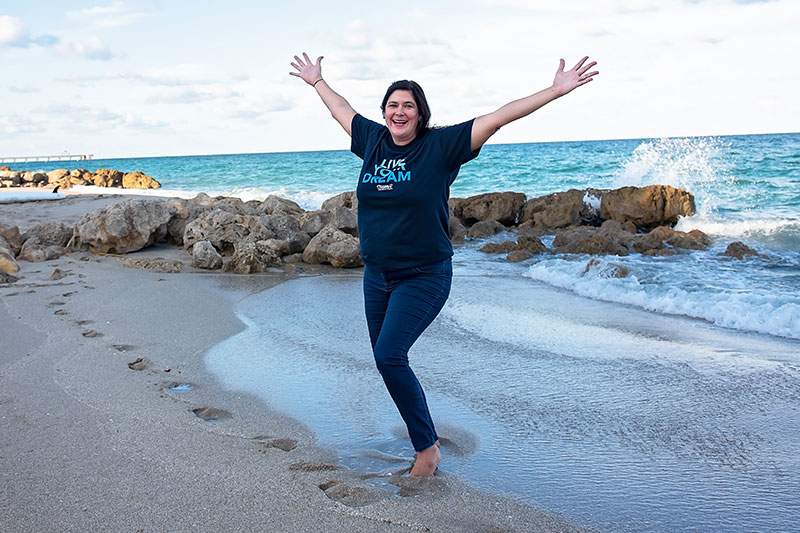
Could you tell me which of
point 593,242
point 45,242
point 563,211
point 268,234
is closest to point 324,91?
point 268,234

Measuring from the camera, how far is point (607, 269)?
10016 millimetres

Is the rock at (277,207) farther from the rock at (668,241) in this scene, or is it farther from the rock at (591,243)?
the rock at (668,241)

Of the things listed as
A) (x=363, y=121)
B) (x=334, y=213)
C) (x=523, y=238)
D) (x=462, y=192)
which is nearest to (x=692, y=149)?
(x=462, y=192)

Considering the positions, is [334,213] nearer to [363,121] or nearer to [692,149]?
[363,121]

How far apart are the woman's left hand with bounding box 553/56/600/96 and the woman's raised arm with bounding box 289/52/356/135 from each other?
3.84 feet

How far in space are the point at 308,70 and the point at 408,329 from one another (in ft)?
5.96

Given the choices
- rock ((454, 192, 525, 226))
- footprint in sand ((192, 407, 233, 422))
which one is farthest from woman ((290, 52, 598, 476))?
rock ((454, 192, 525, 226))

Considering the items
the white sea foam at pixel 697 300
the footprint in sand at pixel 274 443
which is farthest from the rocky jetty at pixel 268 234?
the footprint in sand at pixel 274 443

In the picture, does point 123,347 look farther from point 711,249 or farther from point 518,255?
point 711,249

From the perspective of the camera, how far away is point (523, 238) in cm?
1324

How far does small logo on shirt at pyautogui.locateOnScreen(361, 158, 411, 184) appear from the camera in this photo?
3.58 meters

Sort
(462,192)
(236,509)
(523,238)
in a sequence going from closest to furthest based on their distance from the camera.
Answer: (236,509), (523,238), (462,192)

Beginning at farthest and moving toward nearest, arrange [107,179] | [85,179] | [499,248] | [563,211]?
[85,179] → [107,179] → [563,211] → [499,248]

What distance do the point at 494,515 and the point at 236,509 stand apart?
1.07 meters
